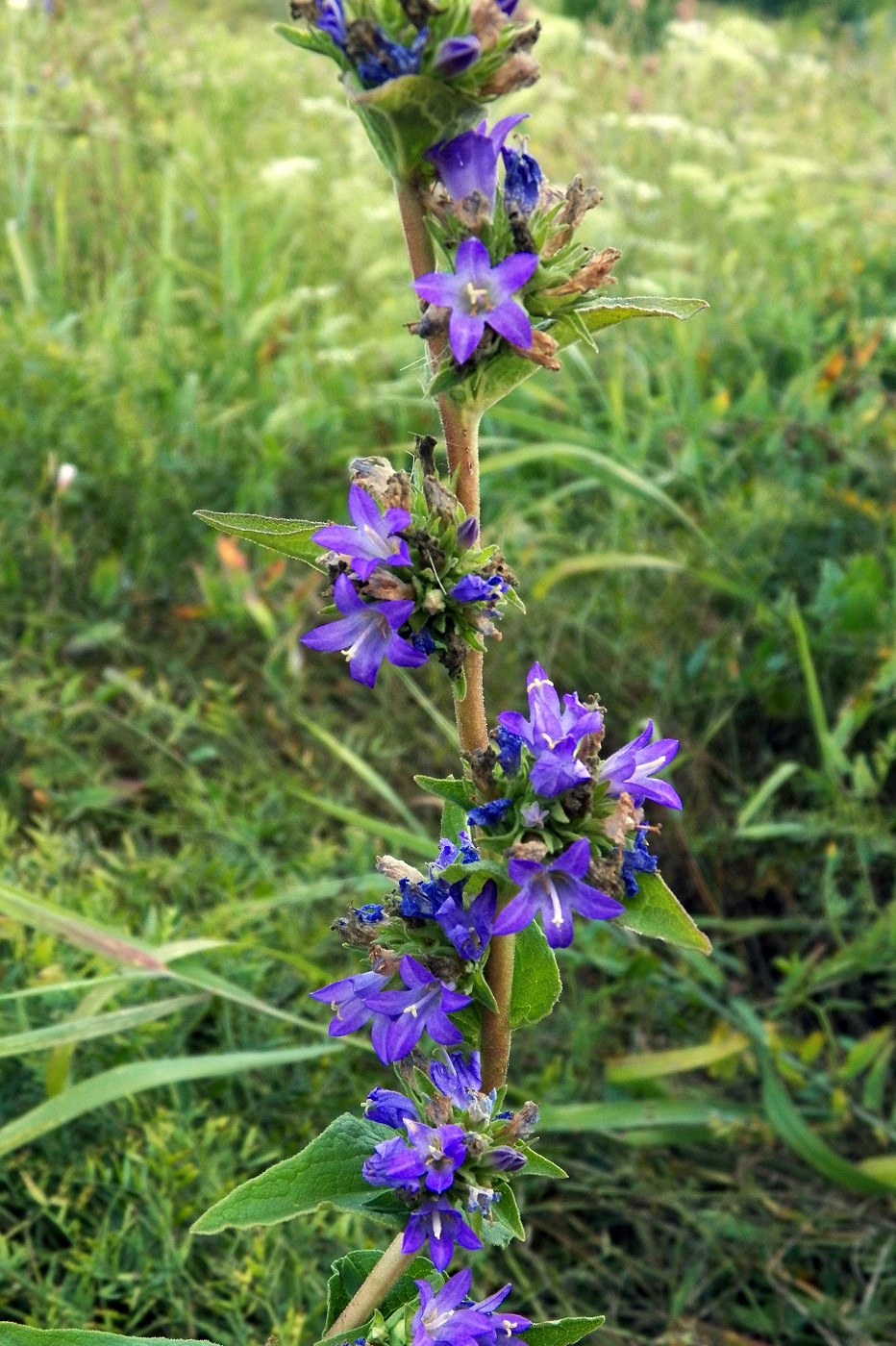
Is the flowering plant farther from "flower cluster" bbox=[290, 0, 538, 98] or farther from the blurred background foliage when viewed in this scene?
the blurred background foliage

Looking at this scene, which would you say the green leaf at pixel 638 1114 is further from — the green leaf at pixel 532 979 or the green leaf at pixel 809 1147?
the green leaf at pixel 532 979

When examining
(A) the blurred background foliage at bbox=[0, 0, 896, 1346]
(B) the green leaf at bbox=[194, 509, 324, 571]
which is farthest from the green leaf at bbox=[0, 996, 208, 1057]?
(B) the green leaf at bbox=[194, 509, 324, 571]

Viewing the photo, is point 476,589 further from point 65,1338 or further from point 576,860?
point 65,1338

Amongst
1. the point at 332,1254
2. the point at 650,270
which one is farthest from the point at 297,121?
the point at 332,1254

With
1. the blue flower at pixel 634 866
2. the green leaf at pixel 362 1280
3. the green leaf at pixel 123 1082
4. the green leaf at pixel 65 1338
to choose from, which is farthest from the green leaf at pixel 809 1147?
the green leaf at pixel 65 1338

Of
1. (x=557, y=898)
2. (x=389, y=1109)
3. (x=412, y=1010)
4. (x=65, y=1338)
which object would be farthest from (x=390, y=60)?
(x=65, y=1338)
